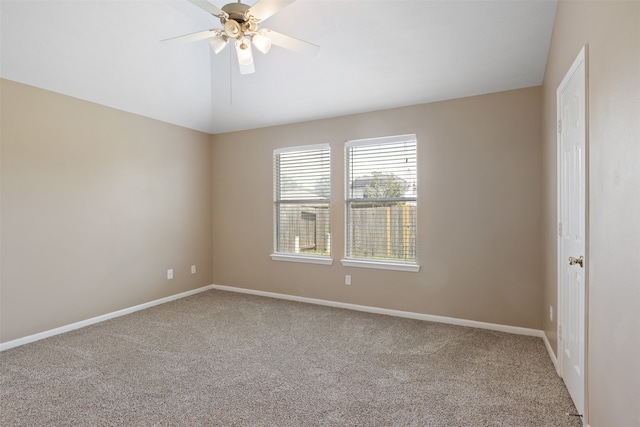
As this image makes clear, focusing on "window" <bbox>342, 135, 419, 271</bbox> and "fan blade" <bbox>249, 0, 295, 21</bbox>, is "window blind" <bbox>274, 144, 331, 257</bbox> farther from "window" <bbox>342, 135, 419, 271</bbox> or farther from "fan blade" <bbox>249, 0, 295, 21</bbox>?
"fan blade" <bbox>249, 0, 295, 21</bbox>

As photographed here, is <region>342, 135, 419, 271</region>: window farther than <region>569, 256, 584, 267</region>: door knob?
Yes

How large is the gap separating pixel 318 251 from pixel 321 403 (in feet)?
8.41

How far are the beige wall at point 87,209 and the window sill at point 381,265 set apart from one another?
2.39 metres

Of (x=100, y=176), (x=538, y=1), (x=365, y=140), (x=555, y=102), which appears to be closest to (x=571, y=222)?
(x=555, y=102)

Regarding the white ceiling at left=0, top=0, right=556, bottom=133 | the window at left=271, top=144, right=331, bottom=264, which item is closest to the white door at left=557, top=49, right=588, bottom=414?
the white ceiling at left=0, top=0, right=556, bottom=133

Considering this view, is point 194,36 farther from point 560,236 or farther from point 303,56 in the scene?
point 560,236

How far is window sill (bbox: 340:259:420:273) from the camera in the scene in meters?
4.03

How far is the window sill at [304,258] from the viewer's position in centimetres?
461

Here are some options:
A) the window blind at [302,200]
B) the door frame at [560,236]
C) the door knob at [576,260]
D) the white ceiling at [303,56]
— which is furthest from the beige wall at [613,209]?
the window blind at [302,200]

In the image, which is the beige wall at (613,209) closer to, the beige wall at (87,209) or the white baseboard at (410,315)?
the white baseboard at (410,315)

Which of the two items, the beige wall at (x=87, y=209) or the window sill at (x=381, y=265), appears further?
the window sill at (x=381, y=265)

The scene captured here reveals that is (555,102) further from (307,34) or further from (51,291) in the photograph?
(51,291)

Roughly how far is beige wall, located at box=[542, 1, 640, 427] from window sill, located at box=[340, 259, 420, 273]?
85.8 inches

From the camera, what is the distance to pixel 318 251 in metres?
4.75
